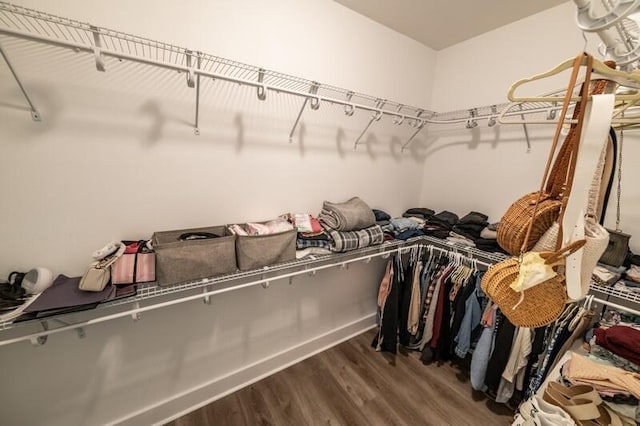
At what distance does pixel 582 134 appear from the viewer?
60 cm

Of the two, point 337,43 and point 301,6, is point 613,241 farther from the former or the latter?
point 301,6

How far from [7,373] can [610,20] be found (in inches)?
95.0

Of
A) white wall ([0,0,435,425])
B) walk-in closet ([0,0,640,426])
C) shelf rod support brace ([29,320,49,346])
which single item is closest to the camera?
walk-in closet ([0,0,640,426])

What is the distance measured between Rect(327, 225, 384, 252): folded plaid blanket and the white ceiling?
152cm

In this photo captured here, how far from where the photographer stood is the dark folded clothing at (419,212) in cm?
229

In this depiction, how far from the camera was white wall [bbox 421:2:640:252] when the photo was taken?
1582mm

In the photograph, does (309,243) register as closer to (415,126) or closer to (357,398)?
(357,398)

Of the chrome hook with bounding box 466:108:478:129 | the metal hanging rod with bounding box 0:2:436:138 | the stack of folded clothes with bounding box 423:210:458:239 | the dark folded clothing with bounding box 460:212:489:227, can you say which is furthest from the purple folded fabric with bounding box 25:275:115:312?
the chrome hook with bounding box 466:108:478:129

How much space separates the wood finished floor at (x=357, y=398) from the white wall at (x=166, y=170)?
14cm

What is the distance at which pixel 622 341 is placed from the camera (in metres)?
0.95

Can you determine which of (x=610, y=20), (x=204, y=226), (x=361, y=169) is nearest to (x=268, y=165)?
(x=204, y=226)

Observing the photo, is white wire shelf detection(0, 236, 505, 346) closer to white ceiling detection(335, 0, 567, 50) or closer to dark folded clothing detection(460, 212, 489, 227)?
dark folded clothing detection(460, 212, 489, 227)

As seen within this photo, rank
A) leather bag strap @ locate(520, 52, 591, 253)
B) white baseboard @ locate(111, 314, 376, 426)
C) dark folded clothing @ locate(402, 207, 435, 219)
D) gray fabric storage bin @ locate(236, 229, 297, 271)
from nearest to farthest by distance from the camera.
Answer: leather bag strap @ locate(520, 52, 591, 253), gray fabric storage bin @ locate(236, 229, 297, 271), white baseboard @ locate(111, 314, 376, 426), dark folded clothing @ locate(402, 207, 435, 219)

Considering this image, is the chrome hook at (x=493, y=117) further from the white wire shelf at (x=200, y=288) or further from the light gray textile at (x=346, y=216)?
the light gray textile at (x=346, y=216)
